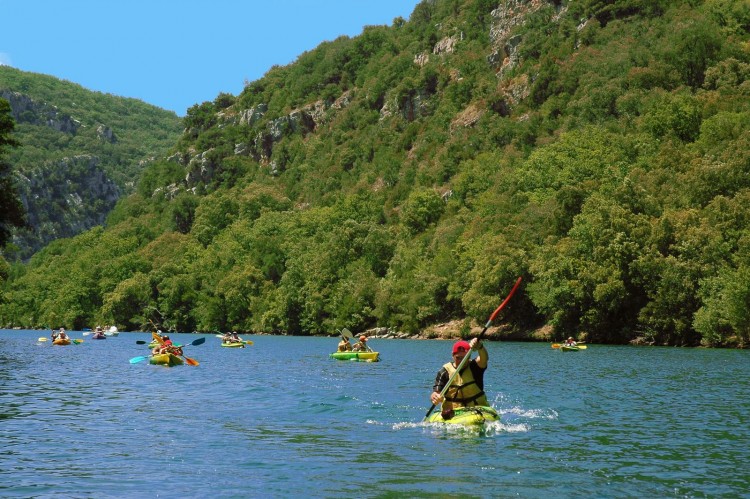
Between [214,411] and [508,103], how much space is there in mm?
135247

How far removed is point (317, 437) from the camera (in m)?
23.2

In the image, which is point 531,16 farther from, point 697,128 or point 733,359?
point 733,359

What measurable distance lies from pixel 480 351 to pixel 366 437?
3.92 m

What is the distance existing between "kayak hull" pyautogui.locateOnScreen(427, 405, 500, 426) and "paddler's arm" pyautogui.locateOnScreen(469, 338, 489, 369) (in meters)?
1.27

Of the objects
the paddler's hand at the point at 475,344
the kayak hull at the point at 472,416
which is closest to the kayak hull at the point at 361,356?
the kayak hull at the point at 472,416

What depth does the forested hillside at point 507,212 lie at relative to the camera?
73750 millimetres

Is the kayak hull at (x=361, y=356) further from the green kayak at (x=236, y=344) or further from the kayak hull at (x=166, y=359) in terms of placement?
the green kayak at (x=236, y=344)

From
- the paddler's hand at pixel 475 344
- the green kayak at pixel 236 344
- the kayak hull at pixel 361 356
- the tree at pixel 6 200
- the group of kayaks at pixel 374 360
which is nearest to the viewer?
the paddler's hand at pixel 475 344

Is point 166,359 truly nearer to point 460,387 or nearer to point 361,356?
point 361,356

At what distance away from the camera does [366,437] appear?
23453mm

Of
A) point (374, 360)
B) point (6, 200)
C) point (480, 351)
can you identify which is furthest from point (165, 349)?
point (480, 351)

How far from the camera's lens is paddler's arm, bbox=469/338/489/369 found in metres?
22.4

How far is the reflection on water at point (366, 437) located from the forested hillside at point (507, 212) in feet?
106

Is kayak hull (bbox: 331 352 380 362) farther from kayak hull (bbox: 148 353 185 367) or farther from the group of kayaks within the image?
kayak hull (bbox: 148 353 185 367)
